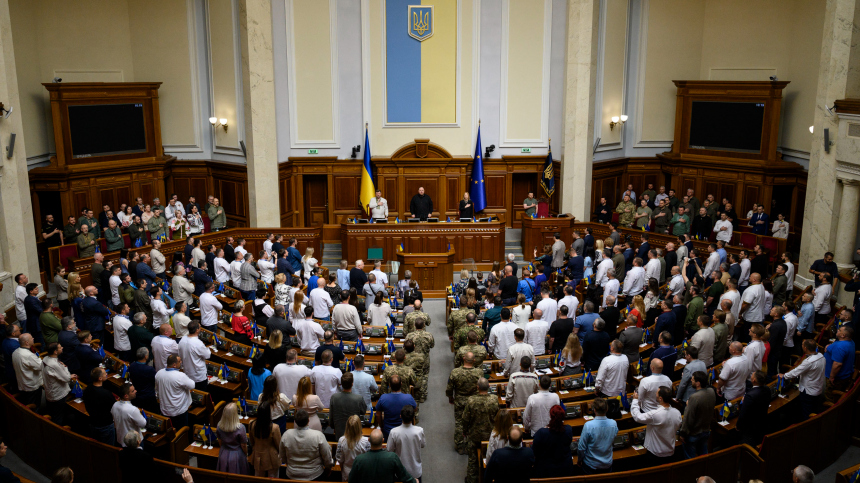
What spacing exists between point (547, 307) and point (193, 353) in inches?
222

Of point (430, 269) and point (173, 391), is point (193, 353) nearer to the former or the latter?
point (173, 391)

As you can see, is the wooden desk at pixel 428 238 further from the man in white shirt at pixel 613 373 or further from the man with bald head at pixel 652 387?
the man with bald head at pixel 652 387

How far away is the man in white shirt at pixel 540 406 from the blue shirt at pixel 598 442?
0.52 m

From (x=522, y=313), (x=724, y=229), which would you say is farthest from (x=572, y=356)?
(x=724, y=229)

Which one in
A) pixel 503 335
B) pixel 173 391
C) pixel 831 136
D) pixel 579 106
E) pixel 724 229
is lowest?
pixel 173 391

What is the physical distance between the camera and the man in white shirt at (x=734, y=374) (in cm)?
883

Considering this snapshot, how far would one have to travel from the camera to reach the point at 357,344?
10.8 m

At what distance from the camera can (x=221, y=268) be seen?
14.6m

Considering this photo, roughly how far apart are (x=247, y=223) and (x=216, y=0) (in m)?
6.45

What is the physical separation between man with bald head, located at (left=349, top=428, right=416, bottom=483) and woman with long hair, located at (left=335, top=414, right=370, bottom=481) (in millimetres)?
427

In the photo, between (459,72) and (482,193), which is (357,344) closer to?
(482,193)

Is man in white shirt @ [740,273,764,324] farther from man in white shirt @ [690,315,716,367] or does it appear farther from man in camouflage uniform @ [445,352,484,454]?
man in camouflage uniform @ [445,352,484,454]

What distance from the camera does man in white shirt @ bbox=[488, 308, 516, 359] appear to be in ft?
34.3

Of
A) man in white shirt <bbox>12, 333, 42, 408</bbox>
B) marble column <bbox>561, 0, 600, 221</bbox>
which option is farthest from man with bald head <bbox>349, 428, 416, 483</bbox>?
marble column <bbox>561, 0, 600, 221</bbox>
